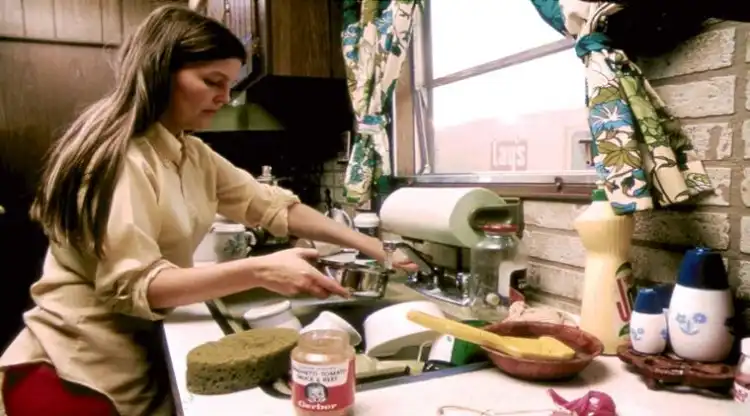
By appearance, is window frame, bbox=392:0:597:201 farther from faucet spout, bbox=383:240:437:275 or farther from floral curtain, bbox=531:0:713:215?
floral curtain, bbox=531:0:713:215

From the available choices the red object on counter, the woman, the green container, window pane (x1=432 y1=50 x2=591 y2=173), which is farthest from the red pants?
window pane (x1=432 y1=50 x2=591 y2=173)

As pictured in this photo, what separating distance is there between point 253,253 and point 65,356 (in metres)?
0.98

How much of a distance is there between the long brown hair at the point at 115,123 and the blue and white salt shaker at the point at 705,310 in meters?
0.95

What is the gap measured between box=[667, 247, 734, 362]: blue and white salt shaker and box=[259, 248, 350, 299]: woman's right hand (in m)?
0.56

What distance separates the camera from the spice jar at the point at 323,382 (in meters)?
0.60

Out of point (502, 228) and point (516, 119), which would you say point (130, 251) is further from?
point (516, 119)

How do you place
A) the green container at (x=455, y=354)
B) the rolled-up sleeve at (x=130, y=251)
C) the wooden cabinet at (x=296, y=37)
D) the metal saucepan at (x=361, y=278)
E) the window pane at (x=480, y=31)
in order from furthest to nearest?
the wooden cabinet at (x=296, y=37) → the window pane at (x=480, y=31) → the metal saucepan at (x=361, y=278) → the rolled-up sleeve at (x=130, y=251) → the green container at (x=455, y=354)

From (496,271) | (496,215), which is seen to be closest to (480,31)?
(496,215)

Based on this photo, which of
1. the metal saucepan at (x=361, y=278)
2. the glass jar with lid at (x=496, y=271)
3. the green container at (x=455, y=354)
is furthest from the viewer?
the metal saucepan at (x=361, y=278)

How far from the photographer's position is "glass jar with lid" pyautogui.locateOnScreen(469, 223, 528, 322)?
1123mm

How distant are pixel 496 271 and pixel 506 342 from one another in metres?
0.46

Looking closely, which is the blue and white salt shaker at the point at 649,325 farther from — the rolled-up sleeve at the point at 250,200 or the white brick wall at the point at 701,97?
the rolled-up sleeve at the point at 250,200

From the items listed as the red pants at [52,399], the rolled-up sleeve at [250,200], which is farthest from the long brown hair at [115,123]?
the rolled-up sleeve at [250,200]

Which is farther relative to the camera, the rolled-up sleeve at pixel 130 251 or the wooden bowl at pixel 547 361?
the rolled-up sleeve at pixel 130 251
